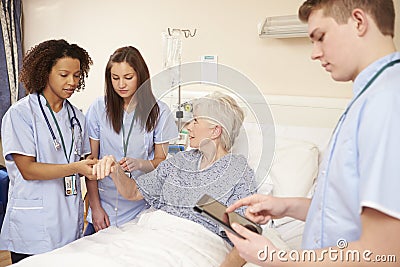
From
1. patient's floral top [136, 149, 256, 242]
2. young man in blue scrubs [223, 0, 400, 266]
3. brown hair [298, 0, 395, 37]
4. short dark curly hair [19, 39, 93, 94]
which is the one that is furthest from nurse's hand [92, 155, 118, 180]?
brown hair [298, 0, 395, 37]

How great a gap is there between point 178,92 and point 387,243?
142 centimetres

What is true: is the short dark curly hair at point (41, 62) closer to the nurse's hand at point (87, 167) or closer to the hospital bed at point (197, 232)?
the nurse's hand at point (87, 167)

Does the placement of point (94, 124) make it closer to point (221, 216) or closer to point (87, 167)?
point (87, 167)

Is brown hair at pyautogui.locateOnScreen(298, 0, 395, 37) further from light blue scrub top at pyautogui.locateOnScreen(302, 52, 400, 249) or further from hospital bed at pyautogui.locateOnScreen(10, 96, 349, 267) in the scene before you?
hospital bed at pyautogui.locateOnScreen(10, 96, 349, 267)

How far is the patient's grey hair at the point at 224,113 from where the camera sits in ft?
4.91

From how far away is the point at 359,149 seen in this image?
70 cm

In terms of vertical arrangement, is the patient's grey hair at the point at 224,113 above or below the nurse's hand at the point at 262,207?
above

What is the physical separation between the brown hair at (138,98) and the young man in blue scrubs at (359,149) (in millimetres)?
972

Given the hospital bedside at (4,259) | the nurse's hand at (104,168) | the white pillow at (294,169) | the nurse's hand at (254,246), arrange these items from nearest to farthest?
the nurse's hand at (254,246) → the nurse's hand at (104,168) → the white pillow at (294,169) → the hospital bedside at (4,259)

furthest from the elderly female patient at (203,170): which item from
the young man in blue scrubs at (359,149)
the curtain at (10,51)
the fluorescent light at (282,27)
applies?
the curtain at (10,51)

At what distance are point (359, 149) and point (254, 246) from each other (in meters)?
0.26

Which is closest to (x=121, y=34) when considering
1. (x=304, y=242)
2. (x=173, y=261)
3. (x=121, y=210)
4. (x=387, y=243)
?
(x=121, y=210)

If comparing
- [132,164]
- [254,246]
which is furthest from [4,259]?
[254,246]

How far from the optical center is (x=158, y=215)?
1.54 metres
